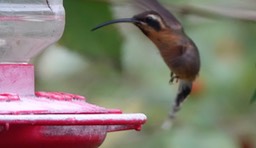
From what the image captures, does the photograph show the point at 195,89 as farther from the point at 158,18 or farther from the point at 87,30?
the point at 158,18

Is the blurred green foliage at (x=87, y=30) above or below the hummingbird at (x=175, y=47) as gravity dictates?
below

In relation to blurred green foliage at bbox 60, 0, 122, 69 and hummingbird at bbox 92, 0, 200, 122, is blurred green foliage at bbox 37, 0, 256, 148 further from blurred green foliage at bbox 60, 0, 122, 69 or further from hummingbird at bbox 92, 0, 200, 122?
hummingbird at bbox 92, 0, 200, 122

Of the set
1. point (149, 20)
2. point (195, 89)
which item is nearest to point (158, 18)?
point (149, 20)

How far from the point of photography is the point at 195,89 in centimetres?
408

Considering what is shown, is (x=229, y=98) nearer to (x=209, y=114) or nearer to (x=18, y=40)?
(x=209, y=114)

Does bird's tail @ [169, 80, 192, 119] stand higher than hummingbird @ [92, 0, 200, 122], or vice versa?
hummingbird @ [92, 0, 200, 122]

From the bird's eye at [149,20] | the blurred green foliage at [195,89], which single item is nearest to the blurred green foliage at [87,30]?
the blurred green foliage at [195,89]

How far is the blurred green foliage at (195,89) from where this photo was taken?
13.3ft

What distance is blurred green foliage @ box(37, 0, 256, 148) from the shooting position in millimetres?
4039

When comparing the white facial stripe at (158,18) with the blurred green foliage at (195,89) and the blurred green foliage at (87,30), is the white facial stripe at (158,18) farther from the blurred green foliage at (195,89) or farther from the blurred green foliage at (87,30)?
the blurred green foliage at (195,89)

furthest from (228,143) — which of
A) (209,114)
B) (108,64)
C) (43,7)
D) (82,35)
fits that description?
(43,7)

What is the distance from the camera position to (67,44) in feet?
11.5

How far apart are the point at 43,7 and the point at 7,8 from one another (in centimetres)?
22

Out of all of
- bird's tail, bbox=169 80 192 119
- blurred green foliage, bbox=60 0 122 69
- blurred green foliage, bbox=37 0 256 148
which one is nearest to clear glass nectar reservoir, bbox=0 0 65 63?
bird's tail, bbox=169 80 192 119
